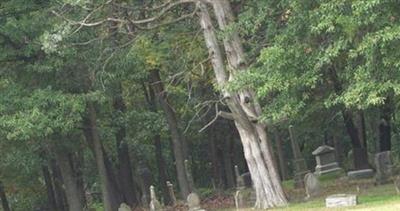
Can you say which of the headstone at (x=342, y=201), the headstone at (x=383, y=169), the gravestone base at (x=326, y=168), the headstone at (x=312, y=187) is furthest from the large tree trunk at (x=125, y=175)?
the headstone at (x=342, y=201)

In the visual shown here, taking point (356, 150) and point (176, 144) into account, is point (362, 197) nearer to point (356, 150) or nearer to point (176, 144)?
point (176, 144)

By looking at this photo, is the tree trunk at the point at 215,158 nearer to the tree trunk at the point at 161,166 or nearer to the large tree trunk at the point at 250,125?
the tree trunk at the point at 161,166

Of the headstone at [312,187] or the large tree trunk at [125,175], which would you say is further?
the large tree trunk at [125,175]

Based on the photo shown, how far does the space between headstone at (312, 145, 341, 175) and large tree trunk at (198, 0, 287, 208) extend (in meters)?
11.8

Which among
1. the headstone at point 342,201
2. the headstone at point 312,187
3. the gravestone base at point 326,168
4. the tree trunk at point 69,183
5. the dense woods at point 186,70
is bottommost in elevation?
the headstone at point 342,201

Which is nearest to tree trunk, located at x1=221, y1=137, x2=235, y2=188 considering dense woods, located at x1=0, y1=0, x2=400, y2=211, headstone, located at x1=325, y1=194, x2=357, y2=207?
Result: dense woods, located at x1=0, y1=0, x2=400, y2=211

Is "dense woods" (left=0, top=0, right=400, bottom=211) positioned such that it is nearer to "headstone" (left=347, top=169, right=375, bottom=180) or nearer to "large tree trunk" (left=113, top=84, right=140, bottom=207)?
"large tree trunk" (left=113, top=84, right=140, bottom=207)

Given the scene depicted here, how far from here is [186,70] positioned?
23.1 m

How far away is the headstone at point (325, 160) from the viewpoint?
32100 millimetres

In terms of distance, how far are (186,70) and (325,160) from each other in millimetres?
12212

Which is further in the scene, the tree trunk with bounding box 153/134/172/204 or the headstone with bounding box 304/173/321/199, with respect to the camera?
the tree trunk with bounding box 153/134/172/204

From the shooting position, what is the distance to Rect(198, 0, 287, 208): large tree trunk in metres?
20.2

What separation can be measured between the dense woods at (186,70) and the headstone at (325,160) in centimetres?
118

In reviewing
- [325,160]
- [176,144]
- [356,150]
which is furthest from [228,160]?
[176,144]
